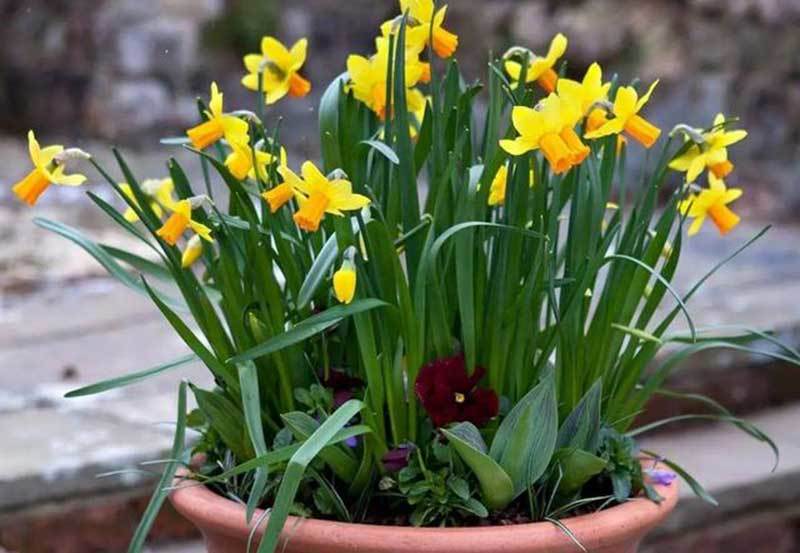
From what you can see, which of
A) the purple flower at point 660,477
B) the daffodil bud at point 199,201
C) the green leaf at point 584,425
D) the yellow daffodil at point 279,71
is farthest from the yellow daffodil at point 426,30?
the purple flower at point 660,477

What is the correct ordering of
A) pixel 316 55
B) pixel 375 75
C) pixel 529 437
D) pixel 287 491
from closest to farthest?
pixel 287 491 < pixel 529 437 < pixel 375 75 < pixel 316 55

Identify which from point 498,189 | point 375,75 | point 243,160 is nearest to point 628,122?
point 498,189

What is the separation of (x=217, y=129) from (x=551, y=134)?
0.30 metres

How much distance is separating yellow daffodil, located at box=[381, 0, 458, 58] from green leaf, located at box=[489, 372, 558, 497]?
316 millimetres

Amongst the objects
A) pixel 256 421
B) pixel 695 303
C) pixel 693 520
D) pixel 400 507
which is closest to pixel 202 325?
pixel 256 421

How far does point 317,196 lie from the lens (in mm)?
1091

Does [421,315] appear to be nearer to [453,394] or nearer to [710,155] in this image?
[453,394]

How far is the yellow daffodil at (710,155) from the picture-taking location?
49.5 inches

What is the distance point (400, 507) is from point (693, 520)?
981 mm

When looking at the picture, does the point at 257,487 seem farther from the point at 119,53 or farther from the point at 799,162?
the point at 119,53

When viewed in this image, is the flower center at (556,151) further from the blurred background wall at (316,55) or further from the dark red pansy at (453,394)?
the blurred background wall at (316,55)

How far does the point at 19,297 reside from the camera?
2.95 m

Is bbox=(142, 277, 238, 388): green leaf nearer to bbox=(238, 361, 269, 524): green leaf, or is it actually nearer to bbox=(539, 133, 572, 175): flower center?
bbox=(238, 361, 269, 524): green leaf

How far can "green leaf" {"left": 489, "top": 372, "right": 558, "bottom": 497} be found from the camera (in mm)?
1126
